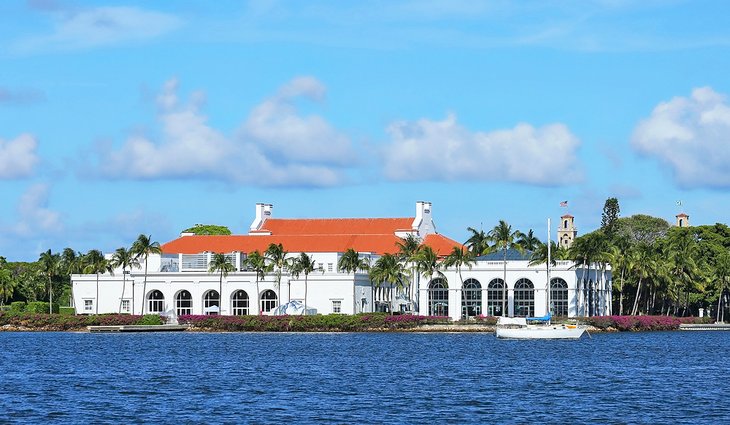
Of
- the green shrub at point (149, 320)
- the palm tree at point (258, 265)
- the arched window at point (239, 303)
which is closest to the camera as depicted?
the green shrub at point (149, 320)

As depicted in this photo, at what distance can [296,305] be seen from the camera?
127 meters

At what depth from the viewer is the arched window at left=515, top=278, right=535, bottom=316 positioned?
409 feet

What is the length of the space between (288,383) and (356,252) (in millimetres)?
68833

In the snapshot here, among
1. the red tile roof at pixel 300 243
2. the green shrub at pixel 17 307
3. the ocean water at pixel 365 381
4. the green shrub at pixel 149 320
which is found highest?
the red tile roof at pixel 300 243

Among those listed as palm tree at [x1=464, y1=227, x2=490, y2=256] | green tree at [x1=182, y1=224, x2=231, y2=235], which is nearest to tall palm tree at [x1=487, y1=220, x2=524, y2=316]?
palm tree at [x1=464, y1=227, x2=490, y2=256]

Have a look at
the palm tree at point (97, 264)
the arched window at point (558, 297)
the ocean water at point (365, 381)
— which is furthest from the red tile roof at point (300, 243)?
the ocean water at point (365, 381)

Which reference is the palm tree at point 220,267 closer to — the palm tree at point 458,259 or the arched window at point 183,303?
the arched window at point 183,303

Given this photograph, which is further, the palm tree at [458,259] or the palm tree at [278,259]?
the palm tree at [278,259]

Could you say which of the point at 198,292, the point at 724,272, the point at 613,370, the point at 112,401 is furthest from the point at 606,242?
the point at 112,401

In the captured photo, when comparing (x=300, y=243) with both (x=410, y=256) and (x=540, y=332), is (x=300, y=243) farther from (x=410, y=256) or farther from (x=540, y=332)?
(x=540, y=332)

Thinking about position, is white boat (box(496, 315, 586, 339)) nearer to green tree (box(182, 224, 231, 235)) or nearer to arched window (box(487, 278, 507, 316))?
arched window (box(487, 278, 507, 316))

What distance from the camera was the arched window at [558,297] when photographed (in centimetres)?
12369

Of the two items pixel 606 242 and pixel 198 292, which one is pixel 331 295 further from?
pixel 606 242

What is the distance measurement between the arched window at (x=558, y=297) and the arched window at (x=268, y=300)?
28.1 meters
